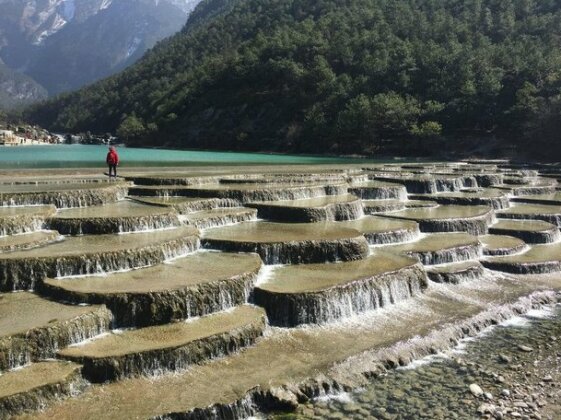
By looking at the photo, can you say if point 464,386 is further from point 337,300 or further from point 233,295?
point 233,295

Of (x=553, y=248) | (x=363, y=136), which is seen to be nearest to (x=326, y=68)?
(x=363, y=136)

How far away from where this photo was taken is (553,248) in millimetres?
23578

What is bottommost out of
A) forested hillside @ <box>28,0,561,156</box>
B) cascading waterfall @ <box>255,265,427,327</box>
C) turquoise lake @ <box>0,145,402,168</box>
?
cascading waterfall @ <box>255,265,427,327</box>

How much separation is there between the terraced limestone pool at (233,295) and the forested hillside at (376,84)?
4531 cm

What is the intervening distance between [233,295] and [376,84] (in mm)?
76310

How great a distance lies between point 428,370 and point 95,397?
23.1ft

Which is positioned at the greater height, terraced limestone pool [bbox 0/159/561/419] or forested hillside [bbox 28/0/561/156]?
forested hillside [bbox 28/0/561/156]

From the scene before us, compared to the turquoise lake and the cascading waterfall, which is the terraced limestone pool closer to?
the cascading waterfall

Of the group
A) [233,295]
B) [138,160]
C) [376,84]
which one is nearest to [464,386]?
[233,295]

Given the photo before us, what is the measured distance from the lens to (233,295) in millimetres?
14344

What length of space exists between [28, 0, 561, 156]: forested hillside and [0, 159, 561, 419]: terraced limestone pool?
1784 inches

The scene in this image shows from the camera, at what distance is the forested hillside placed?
70875mm

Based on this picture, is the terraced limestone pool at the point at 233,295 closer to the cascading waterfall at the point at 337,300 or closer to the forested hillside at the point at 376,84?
the cascading waterfall at the point at 337,300

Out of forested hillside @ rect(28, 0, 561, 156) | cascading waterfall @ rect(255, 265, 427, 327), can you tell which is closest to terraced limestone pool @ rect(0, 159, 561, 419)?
cascading waterfall @ rect(255, 265, 427, 327)
